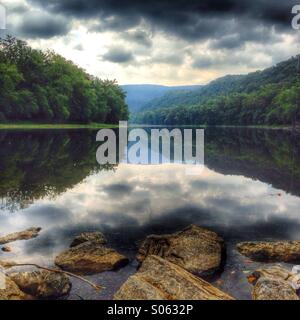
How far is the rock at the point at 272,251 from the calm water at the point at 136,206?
41 centimetres

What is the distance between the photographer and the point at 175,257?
11664 mm

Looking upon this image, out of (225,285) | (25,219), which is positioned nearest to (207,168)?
(25,219)

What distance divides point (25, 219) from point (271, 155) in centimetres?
3438

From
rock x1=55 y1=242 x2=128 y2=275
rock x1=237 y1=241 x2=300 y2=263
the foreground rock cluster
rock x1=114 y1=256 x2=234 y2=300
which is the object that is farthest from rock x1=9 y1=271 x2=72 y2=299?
rock x1=237 y1=241 x2=300 y2=263

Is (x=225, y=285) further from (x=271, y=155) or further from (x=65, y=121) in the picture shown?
(x=65, y=121)

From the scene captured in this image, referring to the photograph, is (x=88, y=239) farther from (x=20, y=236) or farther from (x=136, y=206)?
(x=136, y=206)

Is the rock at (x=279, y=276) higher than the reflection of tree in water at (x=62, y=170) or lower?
lower

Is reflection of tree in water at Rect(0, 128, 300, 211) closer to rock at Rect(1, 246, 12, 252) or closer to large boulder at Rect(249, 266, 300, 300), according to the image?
rock at Rect(1, 246, 12, 252)

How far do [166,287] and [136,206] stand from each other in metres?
10.1

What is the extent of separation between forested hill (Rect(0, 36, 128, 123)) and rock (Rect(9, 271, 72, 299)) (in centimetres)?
8029

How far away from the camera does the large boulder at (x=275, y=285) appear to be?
8.84 m

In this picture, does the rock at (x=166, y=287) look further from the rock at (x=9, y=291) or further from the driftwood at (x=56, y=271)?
the rock at (x=9, y=291)

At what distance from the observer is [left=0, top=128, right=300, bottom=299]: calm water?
1250 centimetres

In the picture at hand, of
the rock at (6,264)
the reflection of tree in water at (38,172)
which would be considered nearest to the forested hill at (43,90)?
the reflection of tree in water at (38,172)
